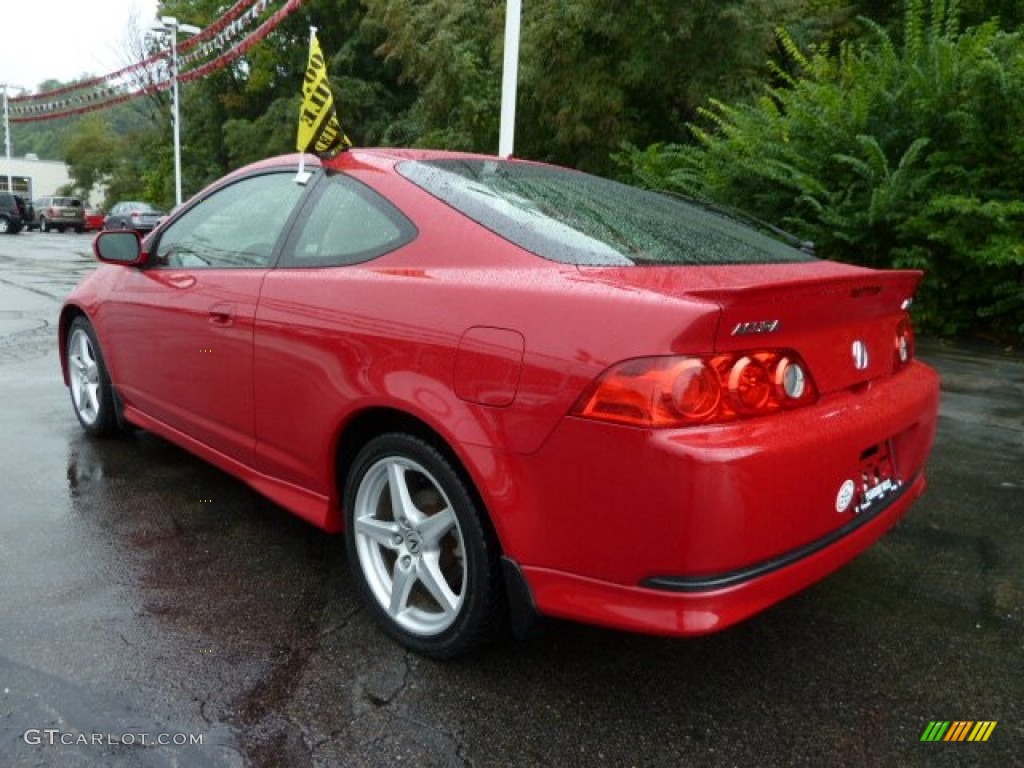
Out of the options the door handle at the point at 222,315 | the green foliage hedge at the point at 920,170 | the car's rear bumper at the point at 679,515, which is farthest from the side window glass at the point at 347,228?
the green foliage hedge at the point at 920,170

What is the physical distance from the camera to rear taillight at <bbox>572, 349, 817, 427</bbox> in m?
1.80

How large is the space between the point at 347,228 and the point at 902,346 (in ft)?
5.89

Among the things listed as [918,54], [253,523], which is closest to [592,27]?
[918,54]

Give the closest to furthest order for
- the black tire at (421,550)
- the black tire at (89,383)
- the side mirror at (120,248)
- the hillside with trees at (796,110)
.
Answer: the black tire at (421,550)
the side mirror at (120,248)
the black tire at (89,383)
the hillside with trees at (796,110)

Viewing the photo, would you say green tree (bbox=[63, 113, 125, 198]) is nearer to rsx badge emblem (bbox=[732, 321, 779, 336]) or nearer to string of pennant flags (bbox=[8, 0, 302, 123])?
string of pennant flags (bbox=[8, 0, 302, 123])

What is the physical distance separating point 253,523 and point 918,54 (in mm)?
8234

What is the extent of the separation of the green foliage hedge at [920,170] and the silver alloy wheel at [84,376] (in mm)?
6553

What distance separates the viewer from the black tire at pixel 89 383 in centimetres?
412

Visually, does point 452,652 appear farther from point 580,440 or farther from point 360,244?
point 360,244

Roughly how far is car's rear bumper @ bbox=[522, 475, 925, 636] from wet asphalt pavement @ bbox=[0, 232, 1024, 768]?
13.7 inches

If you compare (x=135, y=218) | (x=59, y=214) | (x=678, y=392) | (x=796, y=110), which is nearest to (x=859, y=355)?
(x=678, y=392)

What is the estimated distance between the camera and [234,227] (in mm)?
3248

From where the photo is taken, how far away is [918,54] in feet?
27.6

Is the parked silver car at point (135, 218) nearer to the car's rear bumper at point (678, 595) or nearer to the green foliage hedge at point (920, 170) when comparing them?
the green foliage hedge at point (920, 170)
